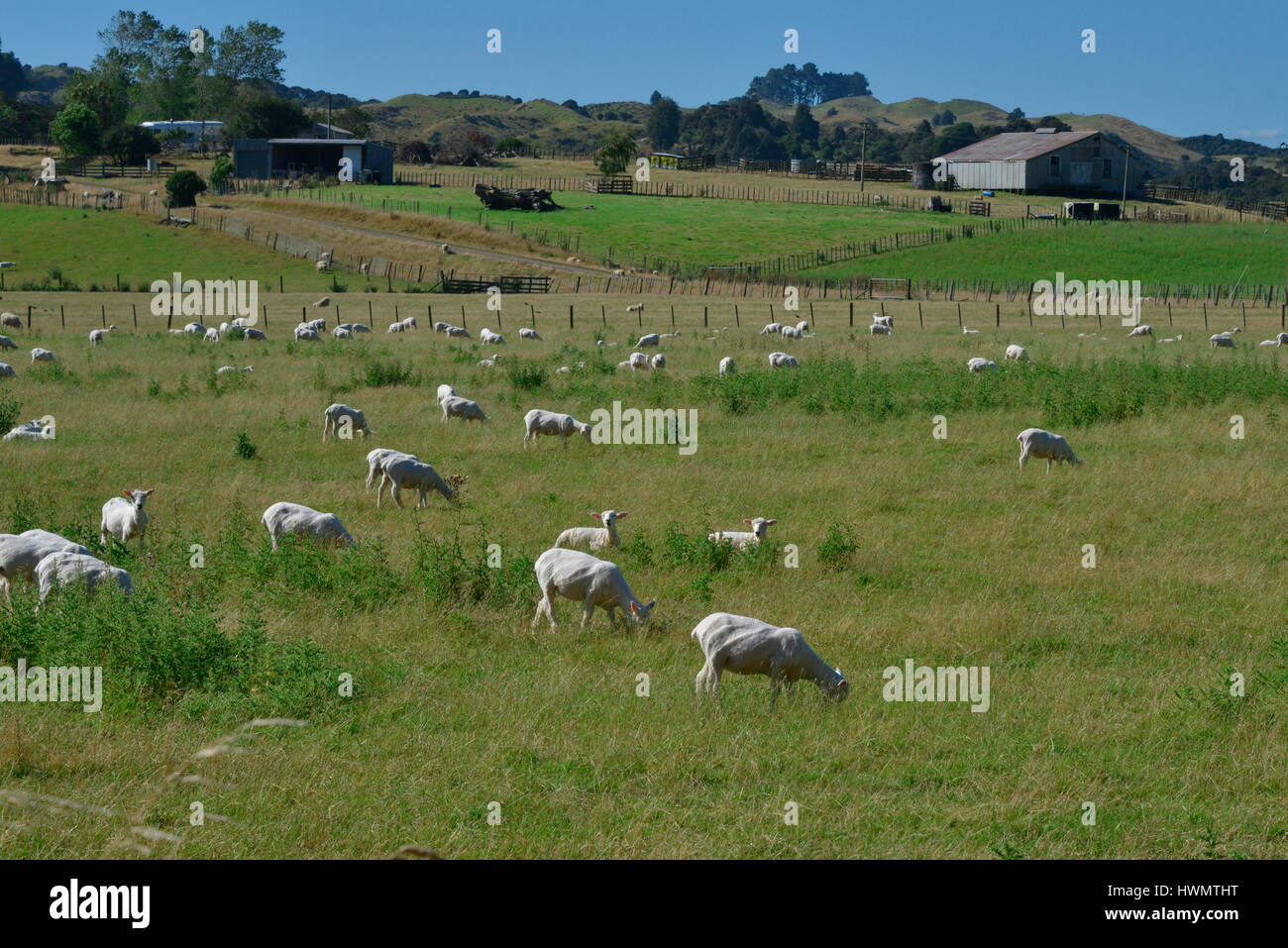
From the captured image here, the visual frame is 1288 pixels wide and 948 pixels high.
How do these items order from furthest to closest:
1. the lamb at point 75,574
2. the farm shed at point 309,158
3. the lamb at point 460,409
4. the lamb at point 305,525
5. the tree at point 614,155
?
the tree at point 614,155
the farm shed at point 309,158
the lamb at point 460,409
the lamb at point 305,525
the lamb at point 75,574

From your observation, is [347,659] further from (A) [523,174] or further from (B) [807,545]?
(A) [523,174]

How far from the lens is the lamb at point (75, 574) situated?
11.6 meters

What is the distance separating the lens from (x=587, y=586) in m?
11.8

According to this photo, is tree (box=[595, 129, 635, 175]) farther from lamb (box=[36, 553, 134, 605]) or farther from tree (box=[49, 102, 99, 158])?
lamb (box=[36, 553, 134, 605])

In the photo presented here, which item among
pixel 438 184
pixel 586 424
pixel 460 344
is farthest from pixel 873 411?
pixel 438 184

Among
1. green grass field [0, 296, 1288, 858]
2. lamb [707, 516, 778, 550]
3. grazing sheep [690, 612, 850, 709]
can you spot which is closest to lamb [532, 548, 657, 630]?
green grass field [0, 296, 1288, 858]

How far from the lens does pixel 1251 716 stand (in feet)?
31.9

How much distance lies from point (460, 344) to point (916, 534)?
24493 millimetres

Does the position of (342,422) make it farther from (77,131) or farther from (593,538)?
(77,131)

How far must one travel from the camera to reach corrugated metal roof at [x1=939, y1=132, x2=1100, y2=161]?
11369 cm

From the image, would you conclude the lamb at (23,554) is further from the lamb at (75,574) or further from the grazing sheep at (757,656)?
the grazing sheep at (757,656)

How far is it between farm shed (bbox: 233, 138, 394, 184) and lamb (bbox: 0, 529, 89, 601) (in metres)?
104

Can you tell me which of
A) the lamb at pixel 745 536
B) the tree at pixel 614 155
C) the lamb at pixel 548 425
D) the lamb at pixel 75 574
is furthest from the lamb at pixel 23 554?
the tree at pixel 614 155

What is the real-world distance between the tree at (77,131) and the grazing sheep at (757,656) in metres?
124
